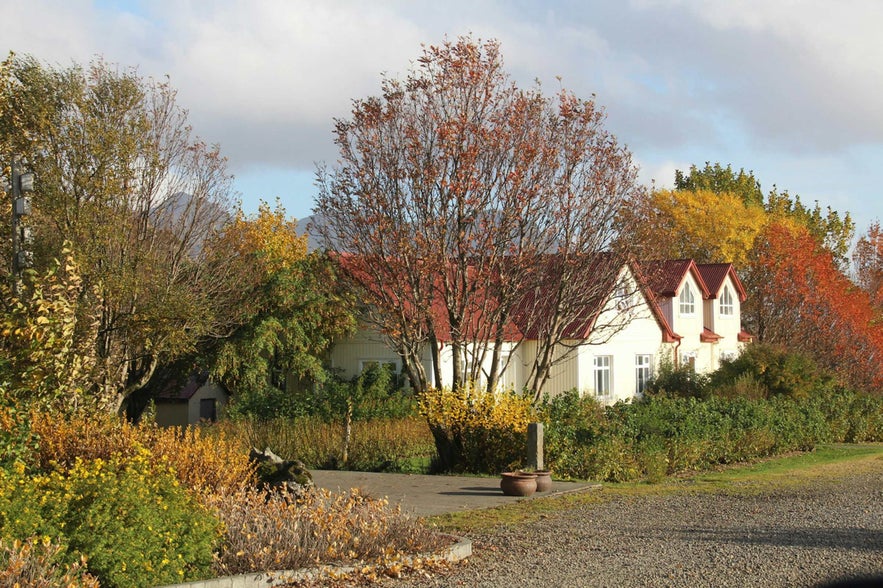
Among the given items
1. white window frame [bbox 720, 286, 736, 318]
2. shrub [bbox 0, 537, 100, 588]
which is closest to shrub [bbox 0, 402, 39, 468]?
shrub [bbox 0, 537, 100, 588]

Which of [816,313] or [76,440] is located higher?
[816,313]

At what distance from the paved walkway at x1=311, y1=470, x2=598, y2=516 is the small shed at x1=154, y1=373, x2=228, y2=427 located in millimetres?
16300

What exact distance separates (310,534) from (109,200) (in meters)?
13.9

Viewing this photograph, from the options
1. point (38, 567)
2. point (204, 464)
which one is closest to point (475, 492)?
point (204, 464)

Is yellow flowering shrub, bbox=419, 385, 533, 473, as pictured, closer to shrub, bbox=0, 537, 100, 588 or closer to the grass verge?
the grass verge

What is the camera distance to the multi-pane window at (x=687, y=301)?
3999 cm

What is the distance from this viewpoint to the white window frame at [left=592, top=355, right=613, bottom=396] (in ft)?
112

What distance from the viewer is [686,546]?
10477mm

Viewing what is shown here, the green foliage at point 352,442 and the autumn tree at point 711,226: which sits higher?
the autumn tree at point 711,226

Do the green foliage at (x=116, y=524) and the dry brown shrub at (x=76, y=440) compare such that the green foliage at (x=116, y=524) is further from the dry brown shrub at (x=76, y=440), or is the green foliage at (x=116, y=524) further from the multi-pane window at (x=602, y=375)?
the multi-pane window at (x=602, y=375)

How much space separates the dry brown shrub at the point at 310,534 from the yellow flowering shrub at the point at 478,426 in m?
7.07

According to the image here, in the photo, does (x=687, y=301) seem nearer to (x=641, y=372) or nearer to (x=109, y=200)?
(x=641, y=372)

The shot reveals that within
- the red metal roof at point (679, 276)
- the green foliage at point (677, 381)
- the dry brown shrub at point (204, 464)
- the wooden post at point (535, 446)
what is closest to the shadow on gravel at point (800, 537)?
the wooden post at point (535, 446)

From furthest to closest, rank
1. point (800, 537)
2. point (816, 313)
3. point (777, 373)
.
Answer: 1. point (816, 313)
2. point (777, 373)
3. point (800, 537)
